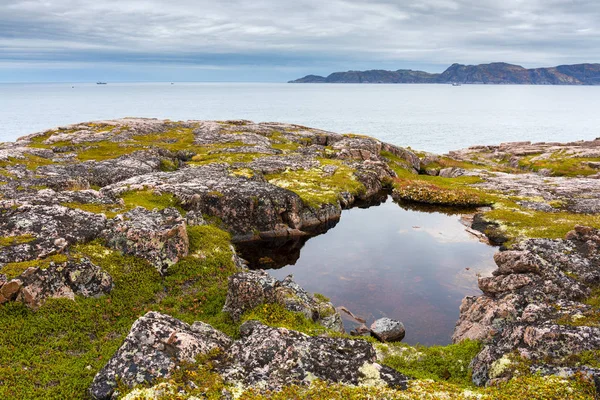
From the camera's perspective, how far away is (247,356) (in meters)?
17.1

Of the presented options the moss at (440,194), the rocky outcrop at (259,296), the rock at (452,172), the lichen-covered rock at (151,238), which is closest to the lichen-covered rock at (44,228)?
the lichen-covered rock at (151,238)

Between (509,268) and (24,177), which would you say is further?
(24,177)

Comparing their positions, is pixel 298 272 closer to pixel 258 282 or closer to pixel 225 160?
pixel 258 282

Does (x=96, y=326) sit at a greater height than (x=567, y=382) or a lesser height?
lesser

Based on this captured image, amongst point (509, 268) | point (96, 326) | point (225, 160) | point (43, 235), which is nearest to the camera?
point (96, 326)

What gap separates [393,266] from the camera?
4028cm

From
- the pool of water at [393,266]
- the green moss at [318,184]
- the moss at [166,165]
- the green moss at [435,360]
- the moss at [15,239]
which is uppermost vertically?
the moss at [15,239]

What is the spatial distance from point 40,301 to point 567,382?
84.8 ft

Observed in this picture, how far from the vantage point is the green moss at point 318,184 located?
56.3 metres

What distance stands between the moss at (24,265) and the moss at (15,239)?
259 cm

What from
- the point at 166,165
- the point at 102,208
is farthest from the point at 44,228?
the point at 166,165

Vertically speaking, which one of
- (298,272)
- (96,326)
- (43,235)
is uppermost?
(43,235)

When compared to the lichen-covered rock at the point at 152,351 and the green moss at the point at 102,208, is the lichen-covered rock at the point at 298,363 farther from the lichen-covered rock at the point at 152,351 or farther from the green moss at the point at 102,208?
the green moss at the point at 102,208

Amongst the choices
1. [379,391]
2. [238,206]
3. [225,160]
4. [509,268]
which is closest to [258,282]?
[379,391]
